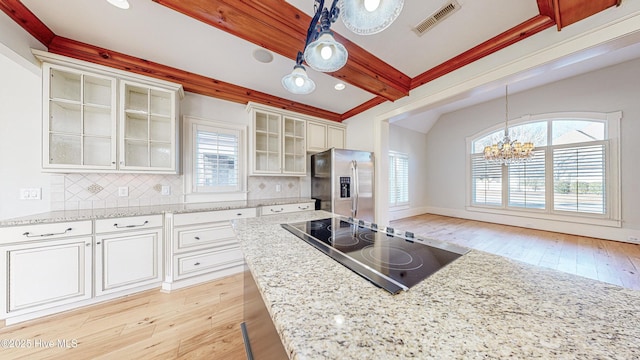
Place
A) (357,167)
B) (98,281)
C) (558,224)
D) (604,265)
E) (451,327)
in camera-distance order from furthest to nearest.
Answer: (558,224) < (357,167) < (604,265) < (98,281) < (451,327)

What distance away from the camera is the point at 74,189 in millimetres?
2045

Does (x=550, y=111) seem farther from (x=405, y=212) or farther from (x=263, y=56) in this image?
(x=263, y=56)

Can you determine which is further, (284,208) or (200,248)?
(284,208)

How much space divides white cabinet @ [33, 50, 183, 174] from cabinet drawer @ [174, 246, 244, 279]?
1014 mm

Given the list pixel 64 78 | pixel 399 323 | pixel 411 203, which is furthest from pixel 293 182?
pixel 411 203

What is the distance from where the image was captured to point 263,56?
2.15 meters

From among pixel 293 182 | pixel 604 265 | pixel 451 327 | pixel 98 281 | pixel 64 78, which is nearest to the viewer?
pixel 451 327

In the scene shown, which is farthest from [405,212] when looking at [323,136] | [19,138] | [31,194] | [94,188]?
[19,138]

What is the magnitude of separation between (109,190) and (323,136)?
2.88 meters

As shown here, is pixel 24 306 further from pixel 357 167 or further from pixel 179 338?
pixel 357 167

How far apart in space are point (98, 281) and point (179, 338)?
1037 mm

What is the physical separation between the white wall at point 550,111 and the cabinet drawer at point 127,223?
6.56 metres

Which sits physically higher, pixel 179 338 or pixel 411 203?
pixel 411 203

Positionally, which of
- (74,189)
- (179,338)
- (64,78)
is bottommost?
(179,338)
